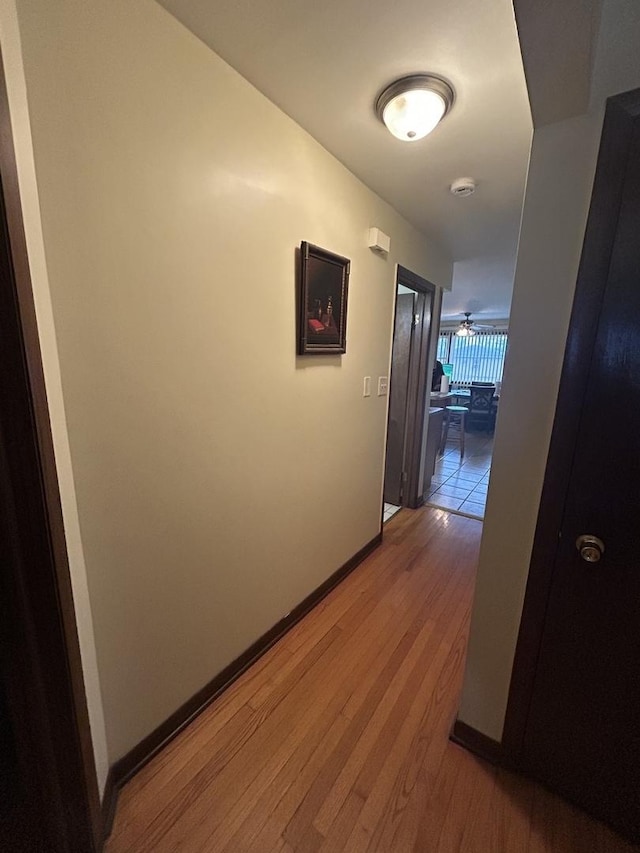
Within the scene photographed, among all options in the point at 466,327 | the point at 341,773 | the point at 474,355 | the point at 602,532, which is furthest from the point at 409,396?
the point at 474,355

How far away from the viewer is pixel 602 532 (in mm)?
935

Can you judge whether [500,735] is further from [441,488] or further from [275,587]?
[441,488]

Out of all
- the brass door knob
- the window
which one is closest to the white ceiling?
the brass door knob

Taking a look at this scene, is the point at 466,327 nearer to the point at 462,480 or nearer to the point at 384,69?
the point at 462,480

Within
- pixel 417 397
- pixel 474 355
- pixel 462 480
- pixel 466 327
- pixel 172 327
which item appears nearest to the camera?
pixel 172 327

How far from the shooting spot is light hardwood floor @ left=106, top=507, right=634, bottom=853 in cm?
100

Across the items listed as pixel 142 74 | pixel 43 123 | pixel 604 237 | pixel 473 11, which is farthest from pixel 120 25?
pixel 604 237

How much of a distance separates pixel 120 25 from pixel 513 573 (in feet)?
6.30

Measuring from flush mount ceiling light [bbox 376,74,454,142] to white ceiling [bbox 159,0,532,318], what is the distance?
0.09 ft

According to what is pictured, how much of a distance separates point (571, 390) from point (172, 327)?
3.90 ft

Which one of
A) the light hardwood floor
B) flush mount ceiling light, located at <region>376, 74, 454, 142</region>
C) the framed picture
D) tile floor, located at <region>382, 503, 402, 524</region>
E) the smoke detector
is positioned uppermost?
the smoke detector

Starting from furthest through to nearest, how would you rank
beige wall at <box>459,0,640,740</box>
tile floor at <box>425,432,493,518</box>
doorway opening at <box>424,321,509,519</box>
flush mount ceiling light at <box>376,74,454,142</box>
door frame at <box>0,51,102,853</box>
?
doorway opening at <box>424,321,509,519</box> → tile floor at <box>425,432,493,518</box> → flush mount ceiling light at <box>376,74,454,142</box> → beige wall at <box>459,0,640,740</box> → door frame at <box>0,51,102,853</box>

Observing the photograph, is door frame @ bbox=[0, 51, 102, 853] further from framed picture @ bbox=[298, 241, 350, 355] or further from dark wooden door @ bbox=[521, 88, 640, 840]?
dark wooden door @ bbox=[521, 88, 640, 840]

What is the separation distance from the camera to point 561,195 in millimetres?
897
